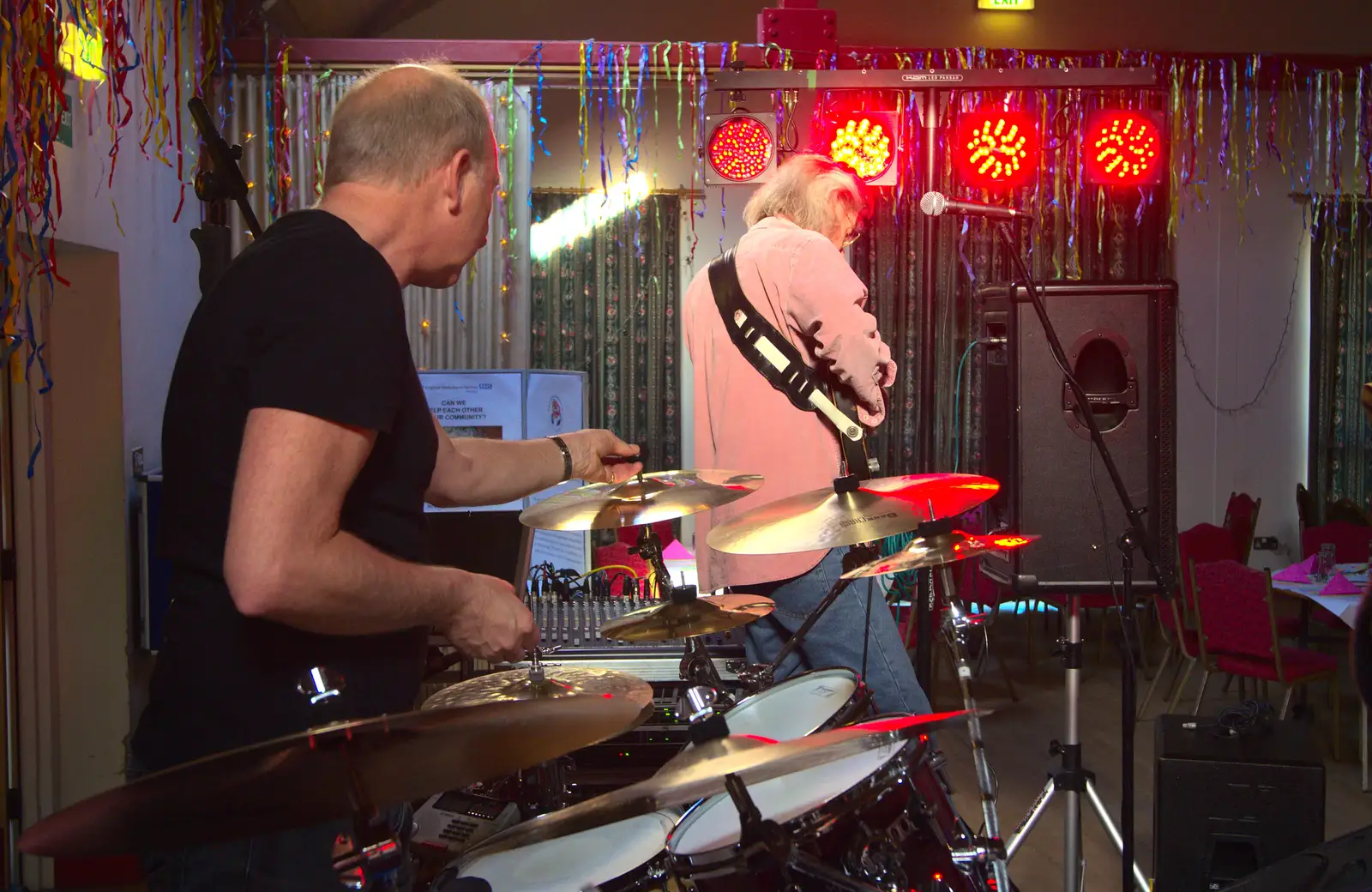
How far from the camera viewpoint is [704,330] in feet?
8.82

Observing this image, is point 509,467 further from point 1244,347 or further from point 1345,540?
point 1244,347

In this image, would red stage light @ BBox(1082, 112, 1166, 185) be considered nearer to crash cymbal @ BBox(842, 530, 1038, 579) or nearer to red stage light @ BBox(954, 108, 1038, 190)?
red stage light @ BBox(954, 108, 1038, 190)

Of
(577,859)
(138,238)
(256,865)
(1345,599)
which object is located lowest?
(1345,599)

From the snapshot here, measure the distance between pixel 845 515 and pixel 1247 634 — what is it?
3.25 m

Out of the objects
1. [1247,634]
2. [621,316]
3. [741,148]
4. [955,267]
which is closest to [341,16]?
[621,316]

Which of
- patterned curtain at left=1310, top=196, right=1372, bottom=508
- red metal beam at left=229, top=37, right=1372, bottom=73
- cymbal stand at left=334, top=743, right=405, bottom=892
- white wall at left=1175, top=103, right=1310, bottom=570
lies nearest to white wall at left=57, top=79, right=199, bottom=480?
red metal beam at left=229, top=37, right=1372, bottom=73

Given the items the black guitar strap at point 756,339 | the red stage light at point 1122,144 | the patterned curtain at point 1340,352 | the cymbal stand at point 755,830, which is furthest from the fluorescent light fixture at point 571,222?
the cymbal stand at point 755,830

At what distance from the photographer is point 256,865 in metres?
1.21

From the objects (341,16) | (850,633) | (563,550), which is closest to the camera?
(850,633)

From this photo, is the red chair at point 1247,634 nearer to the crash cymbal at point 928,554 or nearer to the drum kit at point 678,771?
the drum kit at point 678,771

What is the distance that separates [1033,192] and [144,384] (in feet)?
17.9

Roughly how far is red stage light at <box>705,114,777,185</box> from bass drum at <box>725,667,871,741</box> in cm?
330

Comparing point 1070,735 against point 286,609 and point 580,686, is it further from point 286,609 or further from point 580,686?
point 286,609

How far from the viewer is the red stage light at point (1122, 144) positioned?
5.34m
